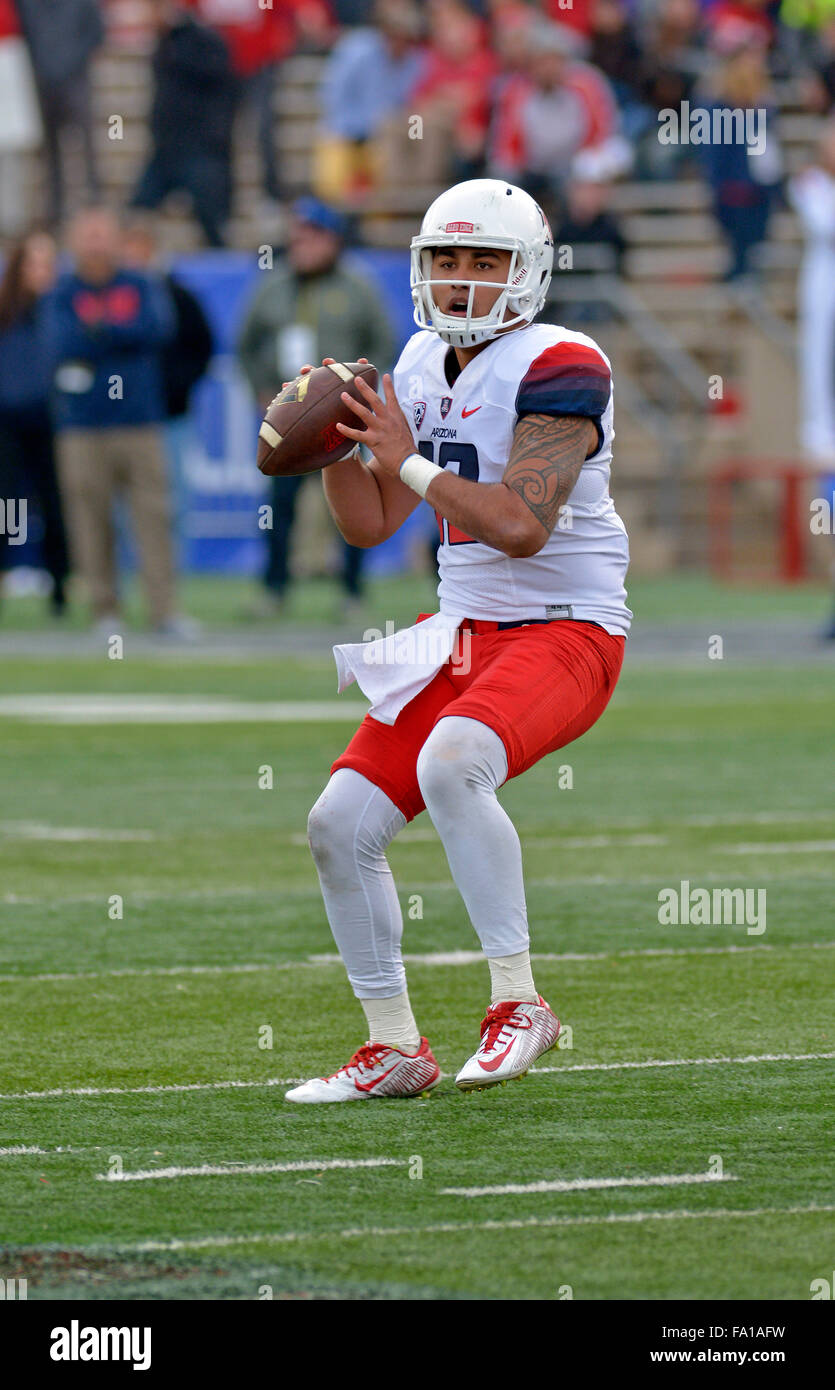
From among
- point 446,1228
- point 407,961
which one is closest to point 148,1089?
point 446,1228

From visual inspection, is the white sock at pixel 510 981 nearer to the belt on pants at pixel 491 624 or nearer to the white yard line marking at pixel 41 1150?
the belt on pants at pixel 491 624

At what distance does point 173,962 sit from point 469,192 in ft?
8.00

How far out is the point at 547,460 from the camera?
5316 millimetres

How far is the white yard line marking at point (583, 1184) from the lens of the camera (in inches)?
182

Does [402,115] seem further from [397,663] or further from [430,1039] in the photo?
[397,663]

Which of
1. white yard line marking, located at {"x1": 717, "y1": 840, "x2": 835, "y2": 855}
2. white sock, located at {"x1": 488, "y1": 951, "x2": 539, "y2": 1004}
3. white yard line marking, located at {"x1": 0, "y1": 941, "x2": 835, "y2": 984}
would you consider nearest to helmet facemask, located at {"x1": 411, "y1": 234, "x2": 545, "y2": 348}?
white sock, located at {"x1": 488, "y1": 951, "x2": 539, "y2": 1004}

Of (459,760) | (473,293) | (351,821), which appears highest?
(473,293)

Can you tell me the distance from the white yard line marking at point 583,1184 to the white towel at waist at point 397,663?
47.1 inches

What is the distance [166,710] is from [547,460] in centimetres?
795

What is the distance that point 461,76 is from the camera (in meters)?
23.2

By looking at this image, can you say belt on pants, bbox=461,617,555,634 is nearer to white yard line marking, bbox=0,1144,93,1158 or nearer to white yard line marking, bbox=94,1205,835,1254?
white yard line marking, bbox=0,1144,93,1158

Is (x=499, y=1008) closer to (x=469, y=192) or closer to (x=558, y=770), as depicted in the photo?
(x=469, y=192)

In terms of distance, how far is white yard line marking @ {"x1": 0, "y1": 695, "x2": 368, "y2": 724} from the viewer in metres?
12.8

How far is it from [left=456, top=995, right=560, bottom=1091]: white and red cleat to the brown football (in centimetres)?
118
